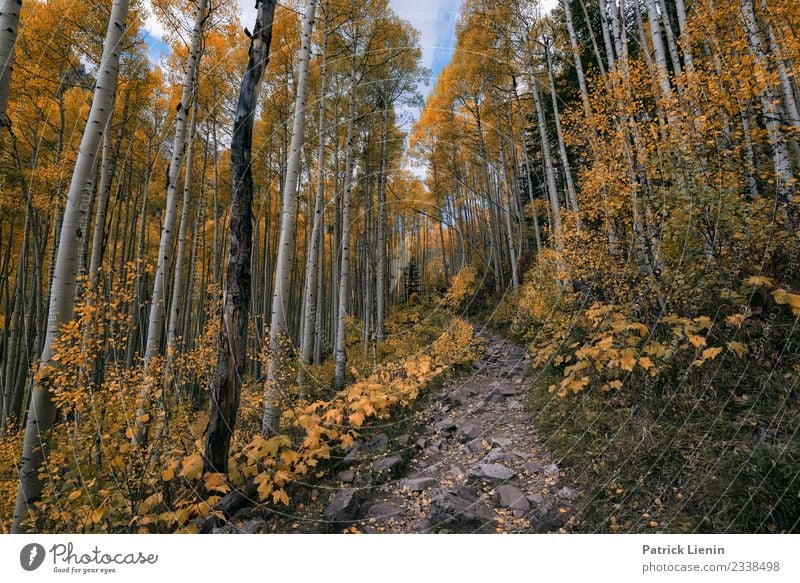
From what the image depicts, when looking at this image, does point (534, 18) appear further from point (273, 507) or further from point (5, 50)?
point (273, 507)

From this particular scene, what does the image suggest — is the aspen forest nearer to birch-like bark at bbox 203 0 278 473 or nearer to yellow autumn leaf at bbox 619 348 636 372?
birch-like bark at bbox 203 0 278 473

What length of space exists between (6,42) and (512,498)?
18.8 feet

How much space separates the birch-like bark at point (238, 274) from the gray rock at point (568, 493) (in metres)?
3.51

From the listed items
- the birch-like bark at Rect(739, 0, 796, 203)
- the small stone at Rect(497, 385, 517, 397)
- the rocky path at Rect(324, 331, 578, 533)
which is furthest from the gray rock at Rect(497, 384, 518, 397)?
the birch-like bark at Rect(739, 0, 796, 203)

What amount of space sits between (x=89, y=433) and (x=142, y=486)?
62.1 inches

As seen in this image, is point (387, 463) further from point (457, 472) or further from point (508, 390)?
point (508, 390)

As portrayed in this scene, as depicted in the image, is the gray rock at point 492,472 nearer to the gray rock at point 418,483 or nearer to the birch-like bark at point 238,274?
the gray rock at point 418,483

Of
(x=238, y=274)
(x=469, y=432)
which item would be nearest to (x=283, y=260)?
(x=238, y=274)

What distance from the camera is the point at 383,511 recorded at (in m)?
Result: 3.22

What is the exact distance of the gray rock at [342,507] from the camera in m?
3.19

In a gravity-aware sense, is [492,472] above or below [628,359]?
below

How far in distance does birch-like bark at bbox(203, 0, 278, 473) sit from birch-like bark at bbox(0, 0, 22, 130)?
1.65 meters

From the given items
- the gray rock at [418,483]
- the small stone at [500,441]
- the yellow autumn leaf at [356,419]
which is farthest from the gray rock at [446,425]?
the yellow autumn leaf at [356,419]

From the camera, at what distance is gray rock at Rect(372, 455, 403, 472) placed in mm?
3898
